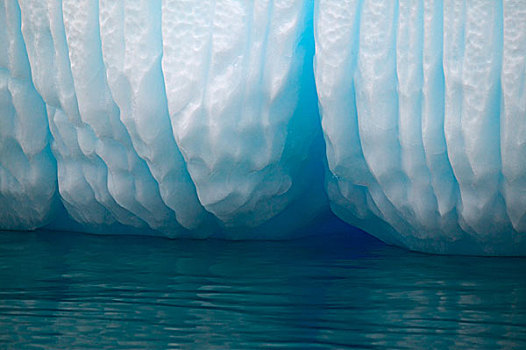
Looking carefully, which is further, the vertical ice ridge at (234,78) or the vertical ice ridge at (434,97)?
the vertical ice ridge at (234,78)

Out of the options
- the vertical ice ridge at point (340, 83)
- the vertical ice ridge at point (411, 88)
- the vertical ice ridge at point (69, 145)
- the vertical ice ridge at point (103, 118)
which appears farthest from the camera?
the vertical ice ridge at point (69, 145)

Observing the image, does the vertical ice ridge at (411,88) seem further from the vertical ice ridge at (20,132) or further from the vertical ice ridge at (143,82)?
the vertical ice ridge at (20,132)

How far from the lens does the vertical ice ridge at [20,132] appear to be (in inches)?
142

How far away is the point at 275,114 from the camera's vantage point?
306 cm

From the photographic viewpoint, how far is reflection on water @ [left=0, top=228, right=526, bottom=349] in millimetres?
1781

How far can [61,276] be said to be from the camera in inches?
106

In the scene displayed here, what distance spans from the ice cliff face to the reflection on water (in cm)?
22

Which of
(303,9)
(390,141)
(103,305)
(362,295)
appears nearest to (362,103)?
(390,141)

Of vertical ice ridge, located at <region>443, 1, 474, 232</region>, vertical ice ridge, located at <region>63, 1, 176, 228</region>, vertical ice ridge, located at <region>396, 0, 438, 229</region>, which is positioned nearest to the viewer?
vertical ice ridge, located at <region>443, 1, 474, 232</region>

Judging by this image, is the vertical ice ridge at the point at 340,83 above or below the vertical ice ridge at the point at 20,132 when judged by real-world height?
above

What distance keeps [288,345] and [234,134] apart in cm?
150

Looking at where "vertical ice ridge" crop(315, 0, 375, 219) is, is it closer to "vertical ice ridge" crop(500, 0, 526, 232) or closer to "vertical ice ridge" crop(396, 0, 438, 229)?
"vertical ice ridge" crop(396, 0, 438, 229)

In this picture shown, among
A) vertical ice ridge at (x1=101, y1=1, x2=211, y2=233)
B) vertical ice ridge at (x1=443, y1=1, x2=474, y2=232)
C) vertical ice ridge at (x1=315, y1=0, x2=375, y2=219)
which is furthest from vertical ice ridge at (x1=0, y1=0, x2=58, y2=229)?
vertical ice ridge at (x1=443, y1=1, x2=474, y2=232)

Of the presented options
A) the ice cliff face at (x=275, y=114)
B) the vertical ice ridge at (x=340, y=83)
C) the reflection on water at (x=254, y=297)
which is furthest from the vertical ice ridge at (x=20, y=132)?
the vertical ice ridge at (x=340, y=83)
